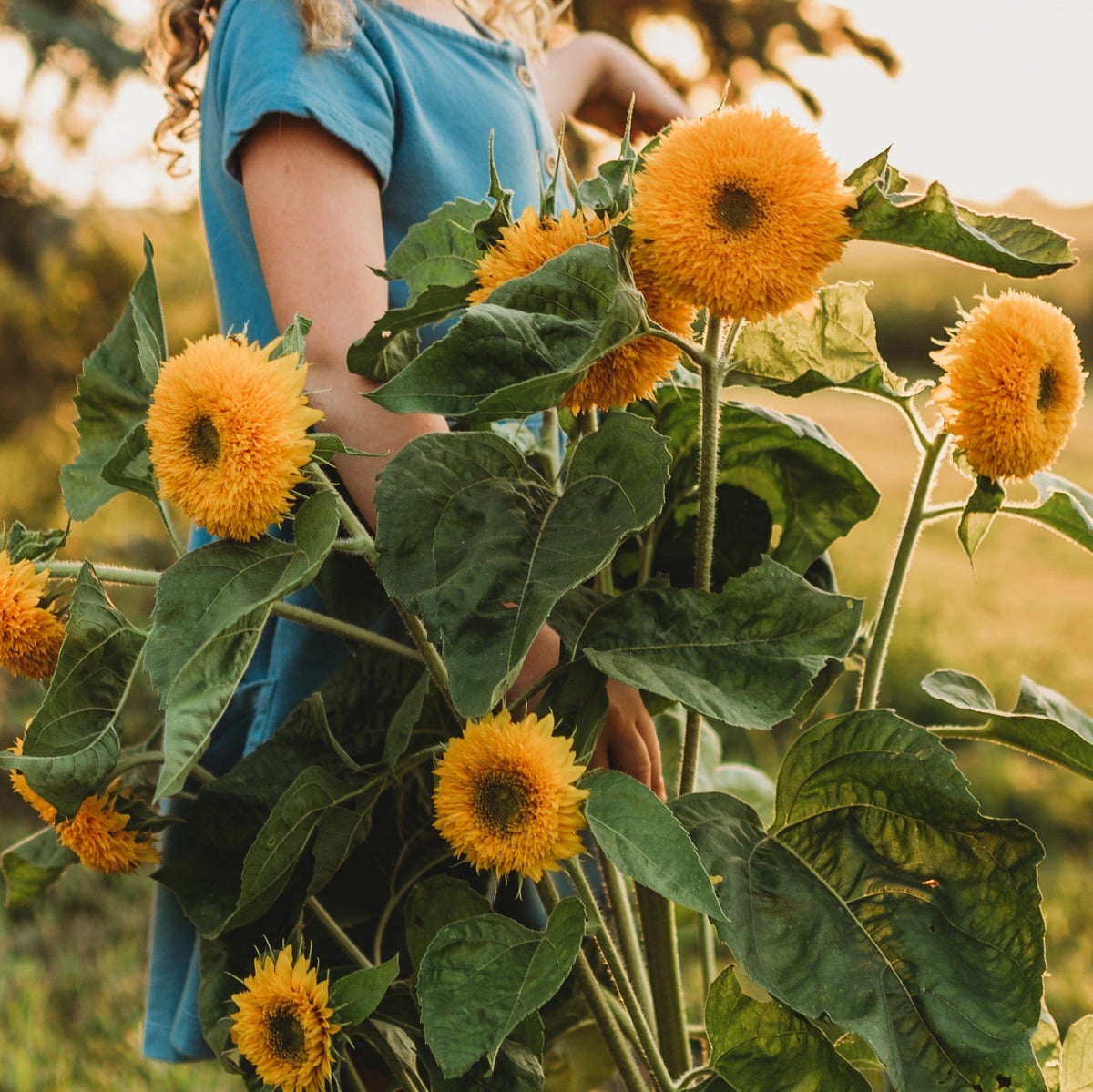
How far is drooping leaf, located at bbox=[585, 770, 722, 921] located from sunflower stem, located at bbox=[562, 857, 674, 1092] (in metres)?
0.04

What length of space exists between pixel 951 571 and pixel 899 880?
266 centimetres

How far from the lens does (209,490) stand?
1.38ft


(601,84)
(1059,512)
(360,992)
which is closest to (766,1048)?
(360,992)

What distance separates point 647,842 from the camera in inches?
15.9

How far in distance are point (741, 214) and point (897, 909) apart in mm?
281

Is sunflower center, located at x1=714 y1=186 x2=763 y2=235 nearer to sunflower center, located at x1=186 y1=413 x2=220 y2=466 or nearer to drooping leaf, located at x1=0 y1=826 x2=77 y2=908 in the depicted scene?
sunflower center, located at x1=186 y1=413 x2=220 y2=466

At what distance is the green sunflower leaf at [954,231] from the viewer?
0.40 metres

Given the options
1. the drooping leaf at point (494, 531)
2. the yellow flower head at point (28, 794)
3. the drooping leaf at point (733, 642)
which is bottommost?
the yellow flower head at point (28, 794)

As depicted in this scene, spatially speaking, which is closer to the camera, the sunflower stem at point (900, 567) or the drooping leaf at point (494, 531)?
the drooping leaf at point (494, 531)

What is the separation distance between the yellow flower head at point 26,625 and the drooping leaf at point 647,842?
0.86 feet

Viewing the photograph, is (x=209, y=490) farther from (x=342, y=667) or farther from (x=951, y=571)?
→ (x=951, y=571)

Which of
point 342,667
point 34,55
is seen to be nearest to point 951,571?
point 342,667

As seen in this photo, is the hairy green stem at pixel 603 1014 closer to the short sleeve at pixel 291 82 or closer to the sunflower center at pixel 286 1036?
the sunflower center at pixel 286 1036

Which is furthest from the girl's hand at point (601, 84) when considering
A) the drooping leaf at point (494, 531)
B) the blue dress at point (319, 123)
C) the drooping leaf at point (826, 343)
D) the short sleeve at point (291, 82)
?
the drooping leaf at point (494, 531)
